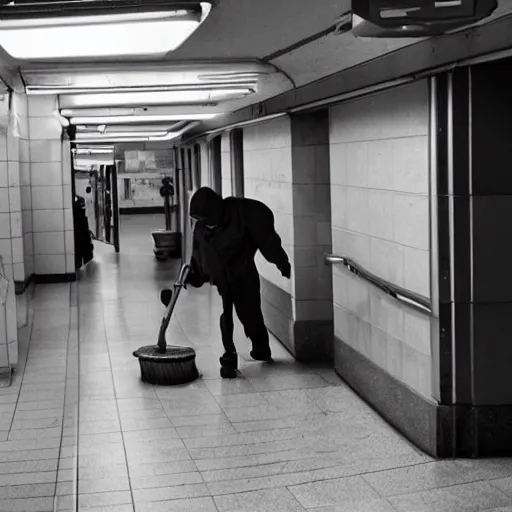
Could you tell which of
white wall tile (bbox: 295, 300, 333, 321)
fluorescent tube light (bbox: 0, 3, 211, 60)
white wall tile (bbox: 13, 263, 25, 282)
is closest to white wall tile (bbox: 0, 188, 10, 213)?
white wall tile (bbox: 13, 263, 25, 282)

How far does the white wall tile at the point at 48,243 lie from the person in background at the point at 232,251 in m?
6.46

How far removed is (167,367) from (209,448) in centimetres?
171

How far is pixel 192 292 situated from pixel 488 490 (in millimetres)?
8246

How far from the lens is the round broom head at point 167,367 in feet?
23.9

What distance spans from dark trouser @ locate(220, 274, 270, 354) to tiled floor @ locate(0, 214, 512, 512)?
8.9 inches

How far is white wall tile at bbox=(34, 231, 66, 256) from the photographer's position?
13875 mm

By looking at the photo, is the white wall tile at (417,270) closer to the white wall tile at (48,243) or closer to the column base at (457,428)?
the column base at (457,428)

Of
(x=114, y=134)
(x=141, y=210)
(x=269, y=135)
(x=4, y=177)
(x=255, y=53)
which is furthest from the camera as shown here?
(x=141, y=210)

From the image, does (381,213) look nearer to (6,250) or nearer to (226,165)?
(6,250)

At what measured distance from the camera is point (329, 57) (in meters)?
6.11

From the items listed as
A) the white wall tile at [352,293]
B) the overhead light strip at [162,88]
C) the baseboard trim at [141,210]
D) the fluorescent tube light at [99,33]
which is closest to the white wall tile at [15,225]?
the overhead light strip at [162,88]

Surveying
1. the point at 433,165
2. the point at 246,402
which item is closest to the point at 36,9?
the point at 433,165

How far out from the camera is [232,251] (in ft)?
25.5

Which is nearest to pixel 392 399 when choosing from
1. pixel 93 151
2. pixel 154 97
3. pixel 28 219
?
pixel 154 97
